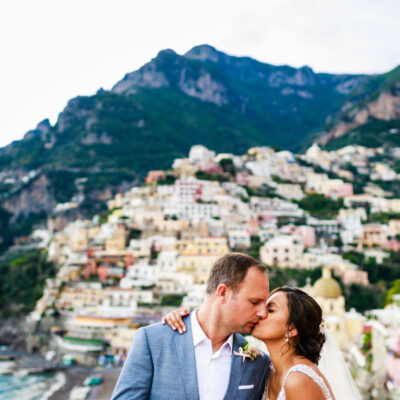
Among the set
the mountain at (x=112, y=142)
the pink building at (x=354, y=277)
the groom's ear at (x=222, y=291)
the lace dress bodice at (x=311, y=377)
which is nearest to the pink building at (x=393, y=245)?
the pink building at (x=354, y=277)

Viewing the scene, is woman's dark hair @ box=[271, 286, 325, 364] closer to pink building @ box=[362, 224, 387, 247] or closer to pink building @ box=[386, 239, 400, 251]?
pink building @ box=[386, 239, 400, 251]

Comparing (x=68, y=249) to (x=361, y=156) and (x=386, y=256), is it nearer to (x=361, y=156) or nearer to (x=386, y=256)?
(x=386, y=256)

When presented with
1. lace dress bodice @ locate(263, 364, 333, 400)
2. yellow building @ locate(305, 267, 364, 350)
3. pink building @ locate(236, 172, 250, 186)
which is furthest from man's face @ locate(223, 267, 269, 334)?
pink building @ locate(236, 172, 250, 186)

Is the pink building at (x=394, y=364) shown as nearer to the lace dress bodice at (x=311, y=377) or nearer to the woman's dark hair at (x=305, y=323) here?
the woman's dark hair at (x=305, y=323)

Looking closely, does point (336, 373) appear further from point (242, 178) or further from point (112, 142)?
point (112, 142)

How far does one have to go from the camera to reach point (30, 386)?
4116 cm

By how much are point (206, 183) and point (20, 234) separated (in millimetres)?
57266

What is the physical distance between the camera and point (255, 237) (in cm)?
6438

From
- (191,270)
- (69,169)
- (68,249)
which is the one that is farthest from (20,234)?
(191,270)

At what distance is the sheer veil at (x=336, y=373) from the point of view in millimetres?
4973

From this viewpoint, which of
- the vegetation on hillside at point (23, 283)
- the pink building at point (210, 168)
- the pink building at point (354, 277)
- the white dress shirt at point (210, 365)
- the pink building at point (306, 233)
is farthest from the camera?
the pink building at point (210, 168)

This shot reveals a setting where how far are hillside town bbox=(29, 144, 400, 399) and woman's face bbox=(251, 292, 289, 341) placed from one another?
16.6 meters

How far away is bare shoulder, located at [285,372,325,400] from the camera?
367 cm

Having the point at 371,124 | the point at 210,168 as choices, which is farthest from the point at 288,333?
the point at 371,124
